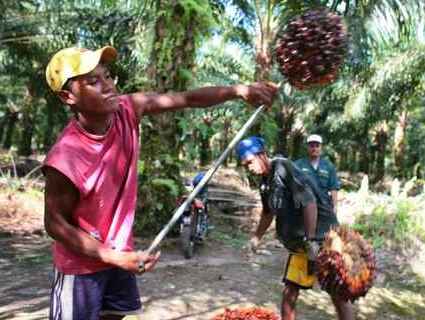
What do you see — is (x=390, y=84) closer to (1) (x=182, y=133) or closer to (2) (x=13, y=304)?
(1) (x=182, y=133)

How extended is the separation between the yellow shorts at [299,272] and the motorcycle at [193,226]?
8.83ft

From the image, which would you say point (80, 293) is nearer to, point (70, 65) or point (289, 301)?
point (70, 65)

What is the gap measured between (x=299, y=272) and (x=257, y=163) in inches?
34.5

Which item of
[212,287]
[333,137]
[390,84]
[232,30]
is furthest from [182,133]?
[333,137]

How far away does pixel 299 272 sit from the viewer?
4.20 meters

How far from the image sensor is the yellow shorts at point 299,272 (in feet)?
13.7

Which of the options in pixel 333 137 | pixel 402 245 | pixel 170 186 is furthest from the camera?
pixel 333 137

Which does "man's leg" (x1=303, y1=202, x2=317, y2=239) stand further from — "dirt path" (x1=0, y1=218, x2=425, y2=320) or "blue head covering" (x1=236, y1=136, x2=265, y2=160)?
"dirt path" (x1=0, y1=218, x2=425, y2=320)

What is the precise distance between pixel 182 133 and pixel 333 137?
744 inches

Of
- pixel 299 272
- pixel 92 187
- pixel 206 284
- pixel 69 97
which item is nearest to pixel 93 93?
pixel 69 97

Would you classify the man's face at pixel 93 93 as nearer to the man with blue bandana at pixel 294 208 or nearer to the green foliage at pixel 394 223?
the man with blue bandana at pixel 294 208

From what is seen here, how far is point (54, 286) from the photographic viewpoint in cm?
256

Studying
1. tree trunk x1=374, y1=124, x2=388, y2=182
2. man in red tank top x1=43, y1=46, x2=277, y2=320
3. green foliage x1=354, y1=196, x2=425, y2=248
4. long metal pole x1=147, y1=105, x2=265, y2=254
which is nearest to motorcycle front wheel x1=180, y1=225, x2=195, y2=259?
green foliage x1=354, y1=196, x2=425, y2=248

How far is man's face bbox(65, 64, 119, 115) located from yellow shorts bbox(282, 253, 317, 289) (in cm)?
228
